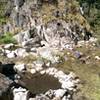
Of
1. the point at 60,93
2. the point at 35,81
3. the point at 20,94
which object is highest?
the point at 20,94

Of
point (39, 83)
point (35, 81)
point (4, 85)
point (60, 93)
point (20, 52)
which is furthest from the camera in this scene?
point (20, 52)

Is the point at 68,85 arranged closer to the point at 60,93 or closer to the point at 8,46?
the point at 60,93

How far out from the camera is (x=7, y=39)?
65.2 meters

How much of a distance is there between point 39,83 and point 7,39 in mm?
21181

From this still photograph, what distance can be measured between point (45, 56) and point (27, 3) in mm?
18336

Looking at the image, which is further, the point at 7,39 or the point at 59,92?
the point at 7,39

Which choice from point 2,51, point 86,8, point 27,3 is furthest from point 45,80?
point 86,8

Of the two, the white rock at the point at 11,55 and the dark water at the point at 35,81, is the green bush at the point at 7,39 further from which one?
the dark water at the point at 35,81

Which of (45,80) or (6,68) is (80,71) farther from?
(6,68)

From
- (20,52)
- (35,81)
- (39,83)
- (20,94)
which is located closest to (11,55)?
(20,52)

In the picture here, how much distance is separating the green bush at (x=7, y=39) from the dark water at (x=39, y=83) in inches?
675

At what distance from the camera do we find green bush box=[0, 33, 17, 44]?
64688 mm

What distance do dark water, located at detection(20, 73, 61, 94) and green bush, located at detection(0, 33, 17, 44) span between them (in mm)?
17144

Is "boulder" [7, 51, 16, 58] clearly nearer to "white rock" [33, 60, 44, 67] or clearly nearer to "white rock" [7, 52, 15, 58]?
"white rock" [7, 52, 15, 58]
